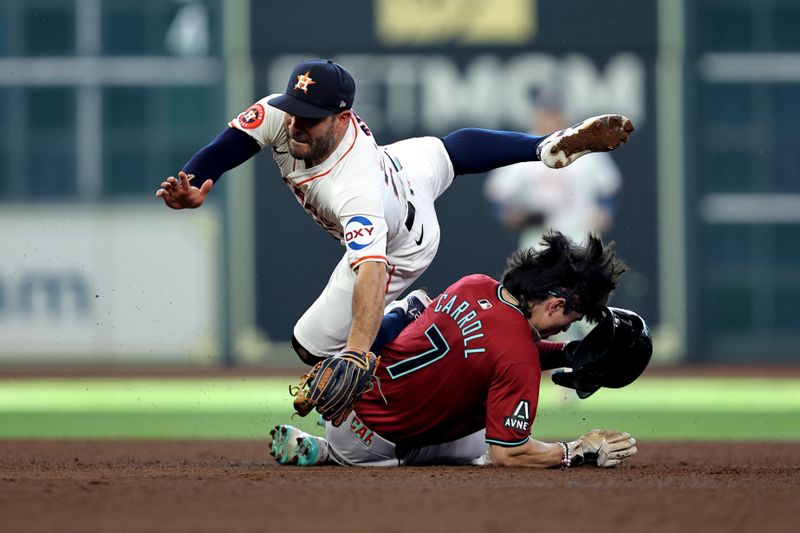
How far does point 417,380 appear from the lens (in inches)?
208

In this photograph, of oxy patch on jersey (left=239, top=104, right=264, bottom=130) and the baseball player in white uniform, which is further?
oxy patch on jersey (left=239, top=104, right=264, bottom=130)

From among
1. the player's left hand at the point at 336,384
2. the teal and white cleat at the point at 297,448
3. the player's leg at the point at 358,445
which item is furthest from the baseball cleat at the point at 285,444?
the player's left hand at the point at 336,384

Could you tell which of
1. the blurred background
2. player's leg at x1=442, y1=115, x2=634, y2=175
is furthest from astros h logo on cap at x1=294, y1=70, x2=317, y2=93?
the blurred background

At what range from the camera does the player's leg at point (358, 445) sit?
17.9 ft

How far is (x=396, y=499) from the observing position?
14.3 ft

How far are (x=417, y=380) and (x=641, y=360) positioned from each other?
1068 mm

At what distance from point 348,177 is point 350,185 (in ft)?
0.18

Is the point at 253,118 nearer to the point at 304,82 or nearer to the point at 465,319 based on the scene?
the point at 304,82

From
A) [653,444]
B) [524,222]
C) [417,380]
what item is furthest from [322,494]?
[524,222]

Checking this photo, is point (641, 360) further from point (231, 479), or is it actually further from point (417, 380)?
point (231, 479)

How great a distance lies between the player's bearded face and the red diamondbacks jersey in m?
0.78

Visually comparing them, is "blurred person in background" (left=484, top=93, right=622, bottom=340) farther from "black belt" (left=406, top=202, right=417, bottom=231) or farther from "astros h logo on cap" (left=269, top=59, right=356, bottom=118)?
"astros h logo on cap" (left=269, top=59, right=356, bottom=118)

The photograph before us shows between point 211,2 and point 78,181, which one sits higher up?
point 211,2

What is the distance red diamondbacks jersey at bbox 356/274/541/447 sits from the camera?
16.5ft
